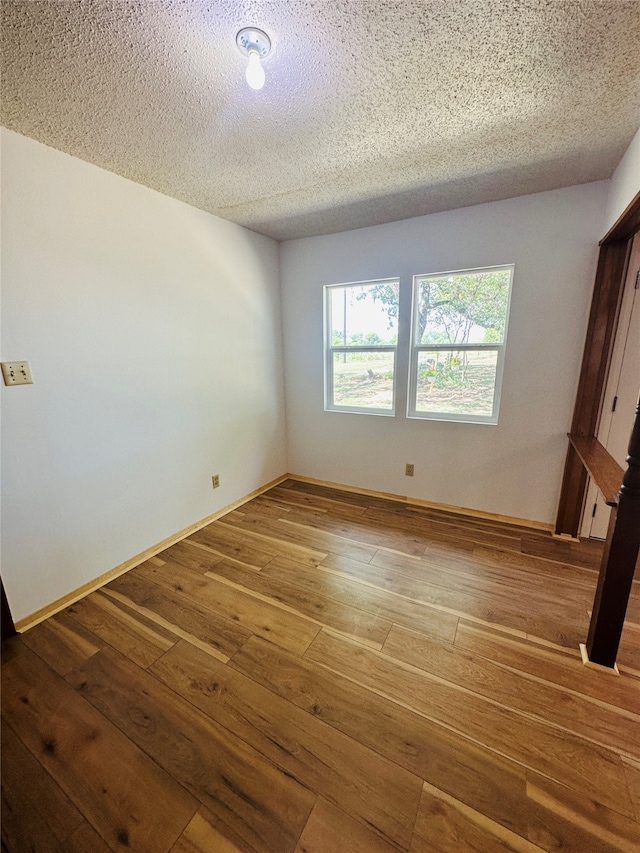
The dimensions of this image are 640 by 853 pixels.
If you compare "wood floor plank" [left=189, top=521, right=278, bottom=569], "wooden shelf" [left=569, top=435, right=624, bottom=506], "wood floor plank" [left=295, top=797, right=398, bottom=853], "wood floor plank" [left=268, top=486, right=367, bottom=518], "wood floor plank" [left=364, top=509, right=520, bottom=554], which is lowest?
"wood floor plank" [left=295, top=797, right=398, bottom=853]

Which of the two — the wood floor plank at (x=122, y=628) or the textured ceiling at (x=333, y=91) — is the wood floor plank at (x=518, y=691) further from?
the textured ceiling at (x=333, y=91)

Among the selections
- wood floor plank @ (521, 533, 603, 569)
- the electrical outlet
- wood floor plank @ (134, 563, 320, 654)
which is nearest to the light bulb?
the electrical outlet

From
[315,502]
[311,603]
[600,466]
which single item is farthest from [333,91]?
[315,502]

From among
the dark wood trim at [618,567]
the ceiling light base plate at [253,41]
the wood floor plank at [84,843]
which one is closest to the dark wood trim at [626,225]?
the dark wood trim at [618,567]

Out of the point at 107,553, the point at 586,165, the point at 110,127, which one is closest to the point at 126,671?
the point at 107,553

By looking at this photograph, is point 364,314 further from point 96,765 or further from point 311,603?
point 96,765

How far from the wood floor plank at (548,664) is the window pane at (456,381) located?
1.67 metres

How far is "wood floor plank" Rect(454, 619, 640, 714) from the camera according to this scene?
4.45ft

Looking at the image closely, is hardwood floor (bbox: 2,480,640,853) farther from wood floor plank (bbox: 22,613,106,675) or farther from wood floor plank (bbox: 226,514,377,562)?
wood floor plank (bbox: 226,514,377,562)

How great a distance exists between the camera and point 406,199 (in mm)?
2350

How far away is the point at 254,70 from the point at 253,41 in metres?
0.08

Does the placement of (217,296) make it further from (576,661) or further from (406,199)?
(576,661)

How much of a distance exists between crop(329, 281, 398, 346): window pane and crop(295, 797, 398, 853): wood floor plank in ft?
9.36

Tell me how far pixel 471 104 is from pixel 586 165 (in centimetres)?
102
